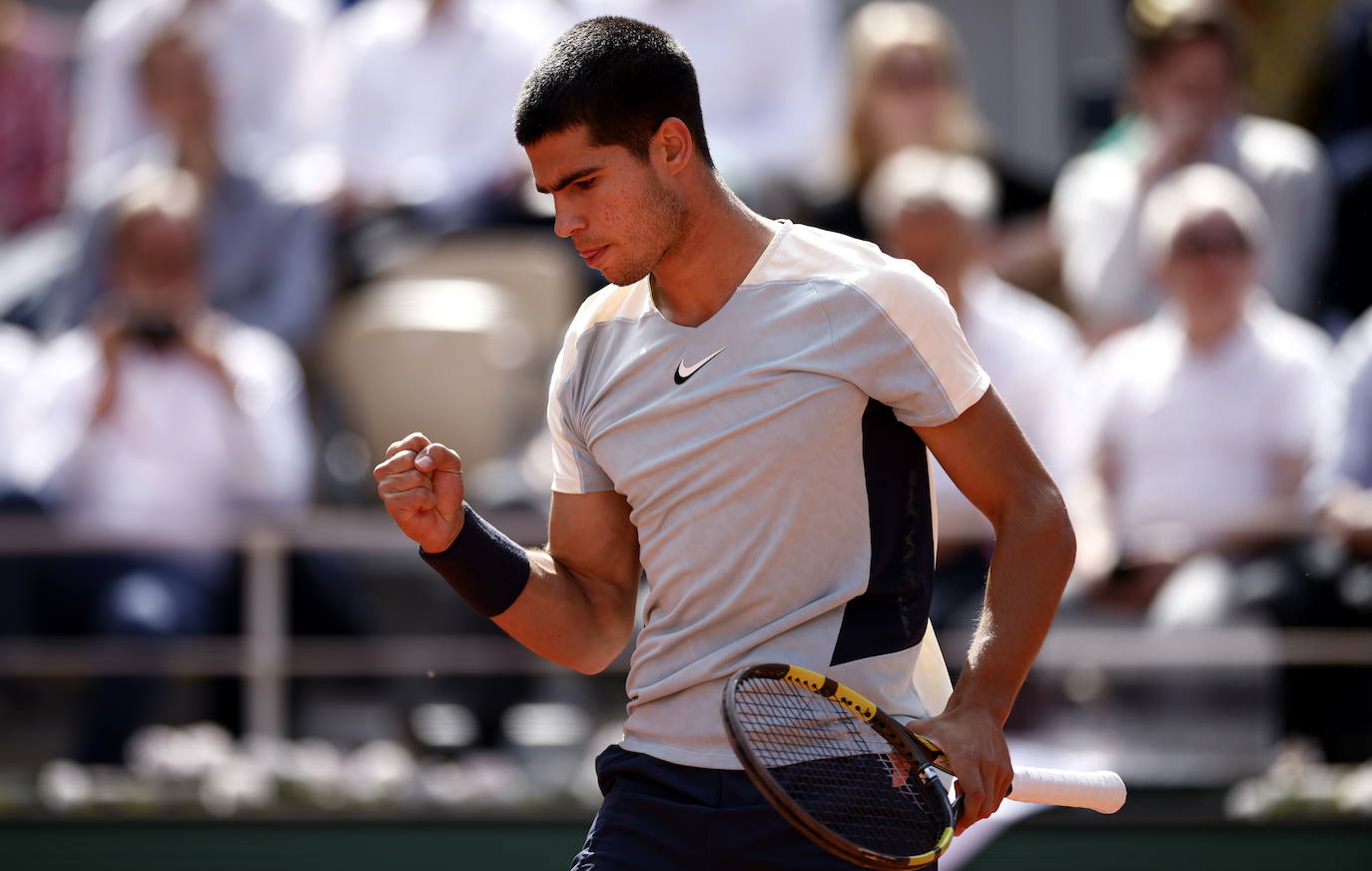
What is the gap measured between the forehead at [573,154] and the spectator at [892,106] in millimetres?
3975

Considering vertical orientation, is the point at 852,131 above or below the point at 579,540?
above

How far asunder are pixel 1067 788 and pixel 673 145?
1.02 metres

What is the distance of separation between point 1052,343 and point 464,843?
90.7 inches

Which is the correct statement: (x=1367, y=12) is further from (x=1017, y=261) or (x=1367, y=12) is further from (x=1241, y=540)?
(x=1241, y=540)

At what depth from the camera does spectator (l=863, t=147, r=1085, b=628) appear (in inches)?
215

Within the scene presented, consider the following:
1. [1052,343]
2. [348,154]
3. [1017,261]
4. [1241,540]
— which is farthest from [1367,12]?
[348,154]

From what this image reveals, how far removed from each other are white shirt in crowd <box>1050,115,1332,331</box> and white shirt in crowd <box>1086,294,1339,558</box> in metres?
0.55

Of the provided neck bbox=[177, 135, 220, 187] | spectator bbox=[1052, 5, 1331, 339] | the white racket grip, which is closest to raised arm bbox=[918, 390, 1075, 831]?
the white racket grip

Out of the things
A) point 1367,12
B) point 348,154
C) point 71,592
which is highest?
point 1367,12

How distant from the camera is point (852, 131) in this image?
22.1ft

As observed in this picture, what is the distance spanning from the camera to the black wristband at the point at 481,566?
273 centimetres

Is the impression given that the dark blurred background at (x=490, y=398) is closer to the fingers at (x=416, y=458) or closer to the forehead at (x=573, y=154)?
the fingers at (x=416, y=458)

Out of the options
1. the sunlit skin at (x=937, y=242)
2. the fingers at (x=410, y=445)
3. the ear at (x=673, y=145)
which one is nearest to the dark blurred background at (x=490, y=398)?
the sunlit skin at (x=937, y=242)

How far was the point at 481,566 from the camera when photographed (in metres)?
2.74
